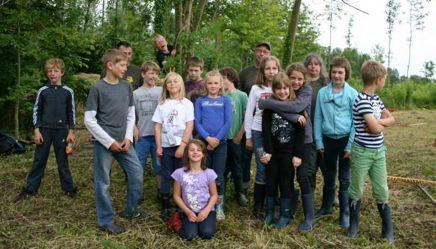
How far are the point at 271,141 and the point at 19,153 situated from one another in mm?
5179

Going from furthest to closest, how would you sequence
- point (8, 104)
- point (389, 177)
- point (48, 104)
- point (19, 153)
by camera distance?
point (8, 104), point (19, 153), point (389, 177), point (48, 104)

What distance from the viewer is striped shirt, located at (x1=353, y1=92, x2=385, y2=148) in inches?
153

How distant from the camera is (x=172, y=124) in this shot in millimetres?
4395

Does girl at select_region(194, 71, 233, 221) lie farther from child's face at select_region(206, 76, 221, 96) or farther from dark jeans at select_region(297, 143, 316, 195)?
dark jeans at select_region(297, 143, 316, 195)

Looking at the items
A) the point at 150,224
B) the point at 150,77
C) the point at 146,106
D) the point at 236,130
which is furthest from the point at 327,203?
the point at 150,77

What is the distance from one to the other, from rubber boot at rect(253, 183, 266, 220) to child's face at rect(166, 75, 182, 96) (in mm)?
1337

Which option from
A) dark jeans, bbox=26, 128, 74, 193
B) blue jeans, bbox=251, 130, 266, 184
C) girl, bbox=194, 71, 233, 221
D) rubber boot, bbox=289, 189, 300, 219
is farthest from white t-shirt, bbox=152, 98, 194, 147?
dark jeans, bbox=26, 128, 74, 193

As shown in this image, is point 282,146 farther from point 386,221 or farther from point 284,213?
point 386,221

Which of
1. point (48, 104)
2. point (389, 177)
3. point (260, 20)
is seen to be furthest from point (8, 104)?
point (260, 20)

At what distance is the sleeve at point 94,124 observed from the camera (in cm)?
394

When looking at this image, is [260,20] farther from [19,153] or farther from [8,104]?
[19,153]

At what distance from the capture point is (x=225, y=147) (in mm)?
4598

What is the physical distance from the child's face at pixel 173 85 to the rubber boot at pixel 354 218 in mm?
2099

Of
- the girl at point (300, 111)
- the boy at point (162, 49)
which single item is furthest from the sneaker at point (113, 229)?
the boy at point (162, 49)
